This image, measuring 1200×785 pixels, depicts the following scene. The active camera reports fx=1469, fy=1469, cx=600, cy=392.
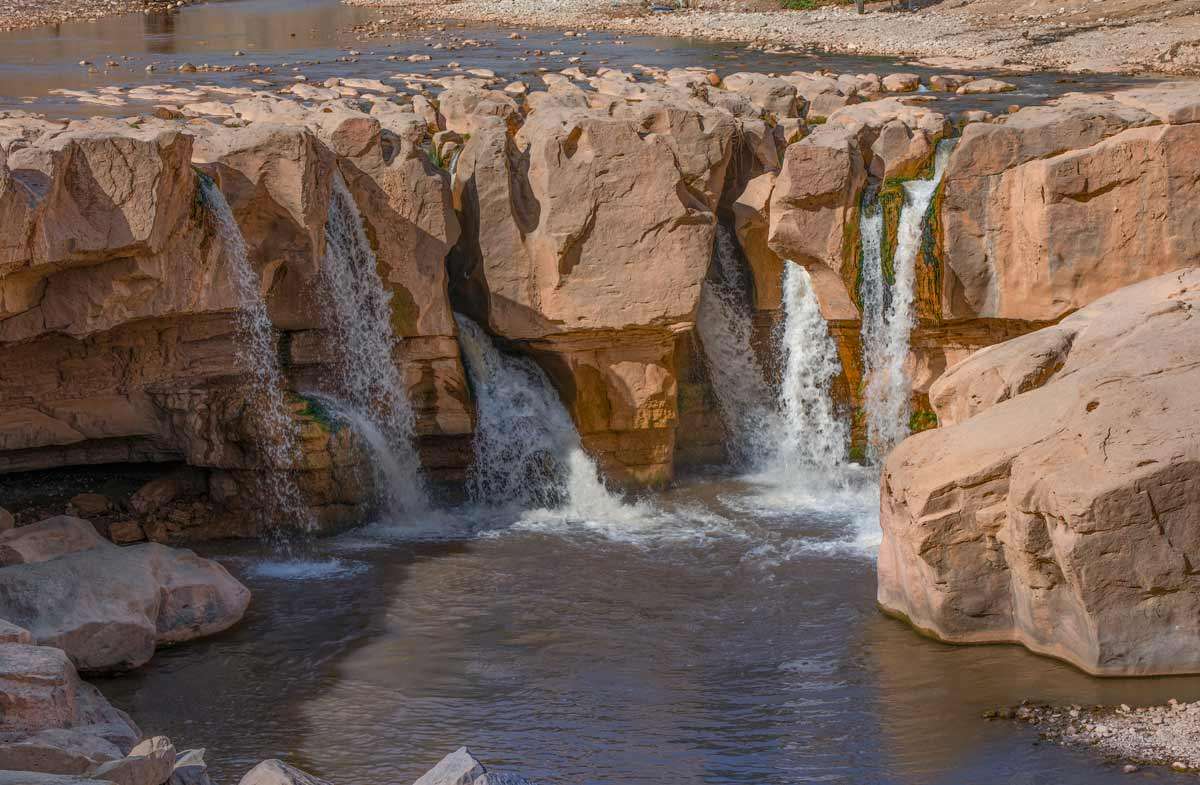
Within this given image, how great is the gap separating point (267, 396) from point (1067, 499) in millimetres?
8332

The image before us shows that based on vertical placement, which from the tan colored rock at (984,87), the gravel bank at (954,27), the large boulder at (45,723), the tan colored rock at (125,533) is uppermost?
the gravel bank at (954,27)

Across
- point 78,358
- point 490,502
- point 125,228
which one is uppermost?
point 125,228

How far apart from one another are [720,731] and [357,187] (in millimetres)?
7929

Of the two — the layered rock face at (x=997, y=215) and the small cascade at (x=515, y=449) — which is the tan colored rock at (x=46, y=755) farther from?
the layered rock face at (x=997, y=215)

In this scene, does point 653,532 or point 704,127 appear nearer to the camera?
point 653,532

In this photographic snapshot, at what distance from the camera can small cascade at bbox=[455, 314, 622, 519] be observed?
55.6 feet

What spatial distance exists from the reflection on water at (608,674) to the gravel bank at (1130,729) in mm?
185

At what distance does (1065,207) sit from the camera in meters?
16.1

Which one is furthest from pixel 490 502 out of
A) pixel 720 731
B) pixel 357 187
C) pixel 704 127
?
pixel 720 731

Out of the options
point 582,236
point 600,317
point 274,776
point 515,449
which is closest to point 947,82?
point 582,236

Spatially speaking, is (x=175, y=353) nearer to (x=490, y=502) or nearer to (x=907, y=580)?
(x=490, y=502)

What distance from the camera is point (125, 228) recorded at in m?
13.4

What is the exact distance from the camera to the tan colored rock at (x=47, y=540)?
1312 cm

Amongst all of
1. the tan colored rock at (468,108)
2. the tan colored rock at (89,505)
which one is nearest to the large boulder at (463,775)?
the tan colored rock at (89,505)
